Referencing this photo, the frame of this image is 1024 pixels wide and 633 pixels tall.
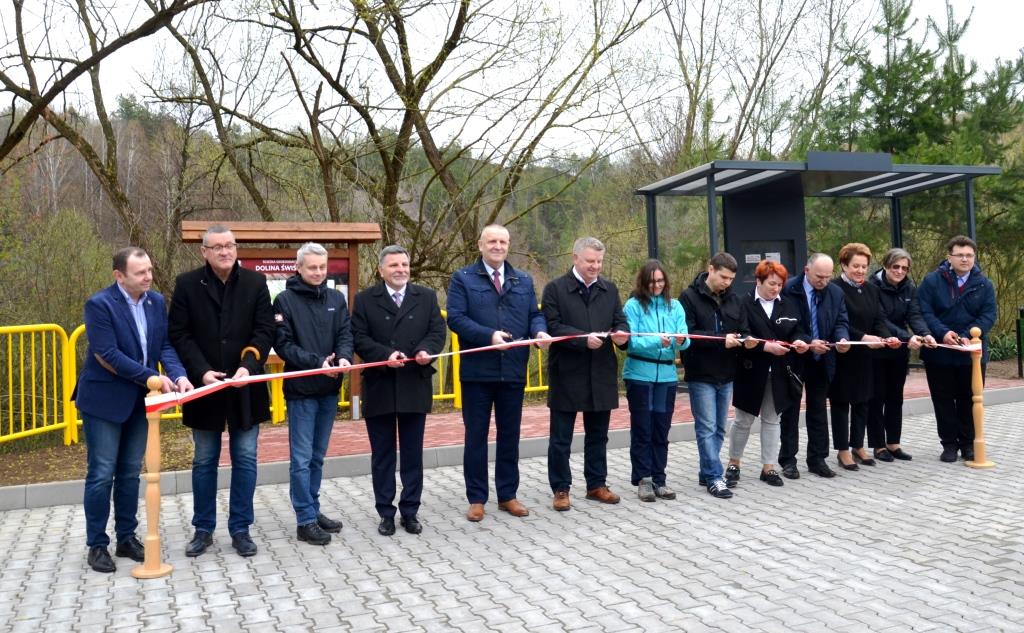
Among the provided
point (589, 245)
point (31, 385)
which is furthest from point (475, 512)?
point (31, 385)

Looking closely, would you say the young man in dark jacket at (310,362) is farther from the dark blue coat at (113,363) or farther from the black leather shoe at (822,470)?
the black leather shoe at (822,470)

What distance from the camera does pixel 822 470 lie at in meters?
7.34

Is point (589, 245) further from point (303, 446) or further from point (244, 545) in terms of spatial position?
point (244, 545)

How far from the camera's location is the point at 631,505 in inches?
257

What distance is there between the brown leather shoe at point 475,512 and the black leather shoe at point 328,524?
2.84ft

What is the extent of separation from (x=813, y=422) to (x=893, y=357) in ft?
3.56

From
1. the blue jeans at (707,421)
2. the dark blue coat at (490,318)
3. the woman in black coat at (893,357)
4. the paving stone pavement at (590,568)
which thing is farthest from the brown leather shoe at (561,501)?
the woman in black coat at (893,357)

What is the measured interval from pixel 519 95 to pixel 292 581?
8557mm

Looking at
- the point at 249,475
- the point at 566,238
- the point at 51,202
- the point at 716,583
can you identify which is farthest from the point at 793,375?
the point at 51,202

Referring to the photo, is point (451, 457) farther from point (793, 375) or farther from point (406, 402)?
point (793, 375)

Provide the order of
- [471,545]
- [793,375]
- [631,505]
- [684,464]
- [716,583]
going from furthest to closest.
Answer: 1. [684,464]
2. [793,375]
3. [631,505]
4. [471,545]
5. [716,583]

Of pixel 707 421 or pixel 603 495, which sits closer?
pixel 603 495

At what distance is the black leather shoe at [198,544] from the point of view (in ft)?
17.7

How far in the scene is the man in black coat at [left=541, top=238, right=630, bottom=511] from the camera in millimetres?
6438
